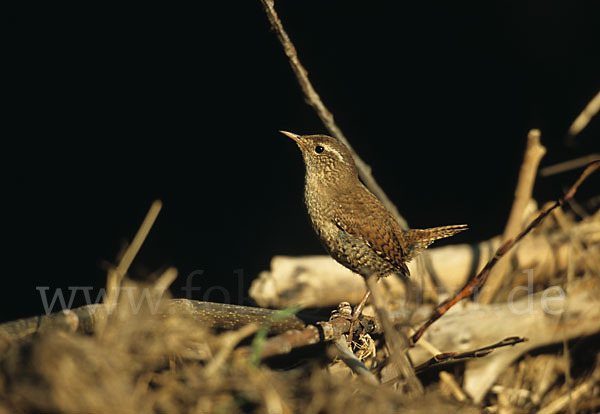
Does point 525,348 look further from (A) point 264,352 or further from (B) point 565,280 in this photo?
(A) point 264,352

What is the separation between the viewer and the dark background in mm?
4168

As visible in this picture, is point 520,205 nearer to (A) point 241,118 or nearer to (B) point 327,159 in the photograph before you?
(B) point 327,159

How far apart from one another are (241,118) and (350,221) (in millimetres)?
2098

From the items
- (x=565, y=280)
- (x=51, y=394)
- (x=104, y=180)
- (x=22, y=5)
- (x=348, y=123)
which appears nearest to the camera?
(x=51, y=394)

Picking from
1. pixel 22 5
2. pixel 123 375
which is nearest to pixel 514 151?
pixel 22 5

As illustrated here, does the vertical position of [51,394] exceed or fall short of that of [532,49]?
it falls short

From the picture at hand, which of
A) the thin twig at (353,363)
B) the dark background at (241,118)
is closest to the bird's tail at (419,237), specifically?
the thin twig at (353,363)

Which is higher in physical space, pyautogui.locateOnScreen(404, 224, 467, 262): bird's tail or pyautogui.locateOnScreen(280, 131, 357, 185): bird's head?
pyautogui.locateOnScreen(280, 131, 357, 185): bird's head

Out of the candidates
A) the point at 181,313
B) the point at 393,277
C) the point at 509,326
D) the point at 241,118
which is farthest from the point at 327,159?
the point at 241,118

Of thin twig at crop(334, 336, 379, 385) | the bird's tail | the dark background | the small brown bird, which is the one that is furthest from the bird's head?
thin twig at crop(334, 336, 379, 385)

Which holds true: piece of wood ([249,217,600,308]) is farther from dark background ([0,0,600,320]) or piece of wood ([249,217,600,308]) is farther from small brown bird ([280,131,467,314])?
dark background ([0,0,600,320])

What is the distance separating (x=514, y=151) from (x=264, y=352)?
411 centimetres

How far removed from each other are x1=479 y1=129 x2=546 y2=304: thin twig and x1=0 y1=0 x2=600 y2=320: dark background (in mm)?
972

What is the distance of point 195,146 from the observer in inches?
187
